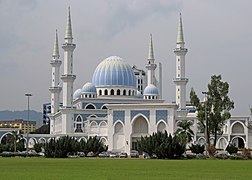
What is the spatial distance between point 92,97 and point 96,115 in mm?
4453

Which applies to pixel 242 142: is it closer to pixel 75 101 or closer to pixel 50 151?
pixel 75 101

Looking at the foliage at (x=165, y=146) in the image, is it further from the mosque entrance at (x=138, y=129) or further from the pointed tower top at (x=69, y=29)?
the pointed tower top at (x=69, y=29)

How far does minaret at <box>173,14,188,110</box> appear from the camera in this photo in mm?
85938

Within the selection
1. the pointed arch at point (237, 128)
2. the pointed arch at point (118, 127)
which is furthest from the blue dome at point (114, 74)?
the pointed arch at point (237, 128)

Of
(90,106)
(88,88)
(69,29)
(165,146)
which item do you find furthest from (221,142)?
(165,146)

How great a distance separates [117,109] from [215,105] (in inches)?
915

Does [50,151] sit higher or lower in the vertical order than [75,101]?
lower

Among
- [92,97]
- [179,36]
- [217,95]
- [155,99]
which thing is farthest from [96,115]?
[217,95]

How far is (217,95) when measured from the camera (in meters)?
62.4

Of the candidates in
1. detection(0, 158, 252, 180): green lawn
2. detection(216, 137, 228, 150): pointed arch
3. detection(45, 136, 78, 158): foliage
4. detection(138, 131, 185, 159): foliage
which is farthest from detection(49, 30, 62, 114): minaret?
detection(0, 158, 252, 180): green lawn

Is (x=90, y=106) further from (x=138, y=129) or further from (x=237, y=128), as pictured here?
(x=237, y=128)

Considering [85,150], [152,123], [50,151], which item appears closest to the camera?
[50,151]

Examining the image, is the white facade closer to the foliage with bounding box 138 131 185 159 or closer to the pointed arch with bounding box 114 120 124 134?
the pointed arch with bounding box 114 120 124 134

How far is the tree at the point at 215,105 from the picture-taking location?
201ft
